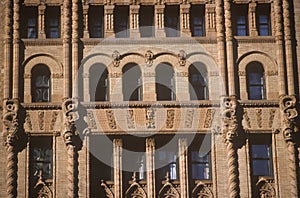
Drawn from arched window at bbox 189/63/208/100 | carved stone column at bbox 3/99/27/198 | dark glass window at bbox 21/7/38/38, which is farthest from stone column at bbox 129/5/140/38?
carved stone column at bbox 3/99/27/198

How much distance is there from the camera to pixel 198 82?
147ft

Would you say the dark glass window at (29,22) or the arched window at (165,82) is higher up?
the dark glass window at (29,22)

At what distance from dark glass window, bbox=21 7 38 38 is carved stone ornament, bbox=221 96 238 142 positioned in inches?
358

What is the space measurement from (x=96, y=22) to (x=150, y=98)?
4.49m

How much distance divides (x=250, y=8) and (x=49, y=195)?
12.3 m

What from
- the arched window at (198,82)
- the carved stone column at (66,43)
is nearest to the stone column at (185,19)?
the arched window at (198,82)

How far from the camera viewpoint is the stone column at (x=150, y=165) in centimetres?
4294

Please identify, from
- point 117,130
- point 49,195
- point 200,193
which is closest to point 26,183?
point 49,195

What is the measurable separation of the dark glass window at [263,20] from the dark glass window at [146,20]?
15.9 feet

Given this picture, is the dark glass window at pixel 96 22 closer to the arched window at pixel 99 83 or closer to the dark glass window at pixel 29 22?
the arched window at pixel 99 83

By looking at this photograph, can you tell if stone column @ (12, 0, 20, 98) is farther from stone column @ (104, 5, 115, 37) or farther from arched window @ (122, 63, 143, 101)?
arched window @ (122, 63, 143, 101)

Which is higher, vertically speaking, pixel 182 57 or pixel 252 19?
pixel 252 19

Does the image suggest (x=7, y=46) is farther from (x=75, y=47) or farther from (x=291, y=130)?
(x=291, y=130)

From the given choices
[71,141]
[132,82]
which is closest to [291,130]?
[132,82]
